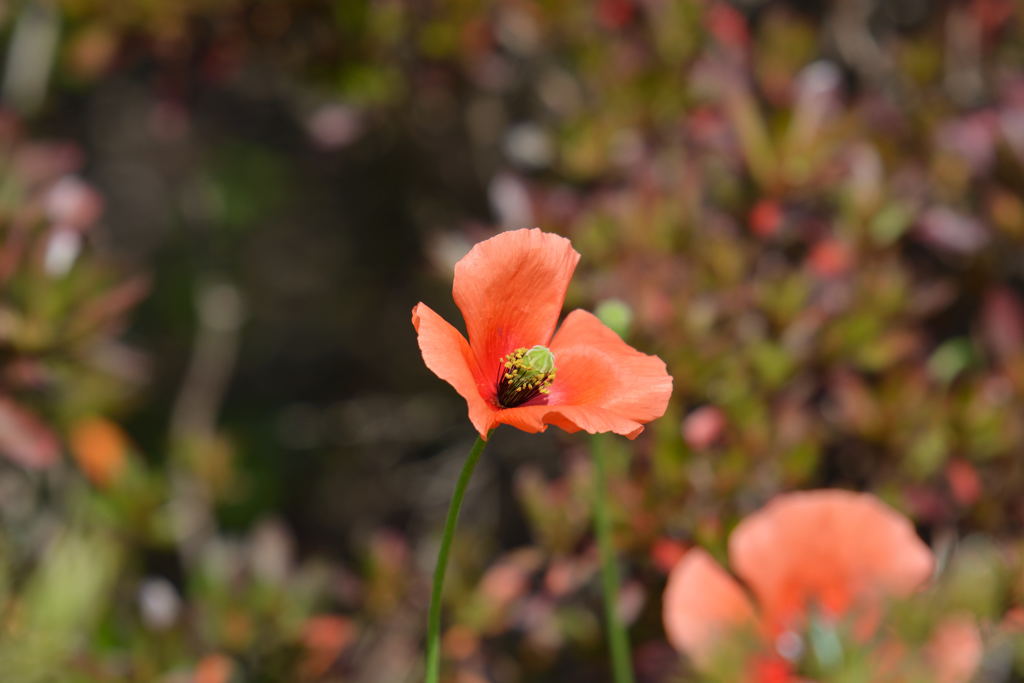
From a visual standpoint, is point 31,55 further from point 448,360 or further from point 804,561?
point 804,561

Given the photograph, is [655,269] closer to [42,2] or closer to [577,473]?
[577,473]

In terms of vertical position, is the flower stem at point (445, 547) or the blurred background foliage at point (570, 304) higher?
the flower stem at point (445, 547)

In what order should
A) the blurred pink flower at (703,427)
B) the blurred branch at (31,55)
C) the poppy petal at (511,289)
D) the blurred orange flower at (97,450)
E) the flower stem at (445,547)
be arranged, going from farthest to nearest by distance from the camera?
the blurred branch at (31,55) < the blurred orange flower at (97,450) < the blurred pink flower at (703,427) < the poppy petal at (511,289) < the flower stem at (445,547)

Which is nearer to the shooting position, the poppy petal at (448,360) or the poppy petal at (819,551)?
the poppy petal at (448,360)

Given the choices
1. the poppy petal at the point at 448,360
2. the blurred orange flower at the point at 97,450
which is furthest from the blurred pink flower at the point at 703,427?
the blurred orange flower at the point at 97,450

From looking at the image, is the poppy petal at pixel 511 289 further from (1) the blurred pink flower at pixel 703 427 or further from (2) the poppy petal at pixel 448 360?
(1) the blurred pink flower at pixel 703 427

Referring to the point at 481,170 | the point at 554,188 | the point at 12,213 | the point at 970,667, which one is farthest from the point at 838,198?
the point at 12,213

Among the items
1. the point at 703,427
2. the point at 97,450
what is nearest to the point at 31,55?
the point at 97,450

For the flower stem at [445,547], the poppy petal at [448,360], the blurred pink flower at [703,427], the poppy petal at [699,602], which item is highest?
the poppy petal at [448,360]
